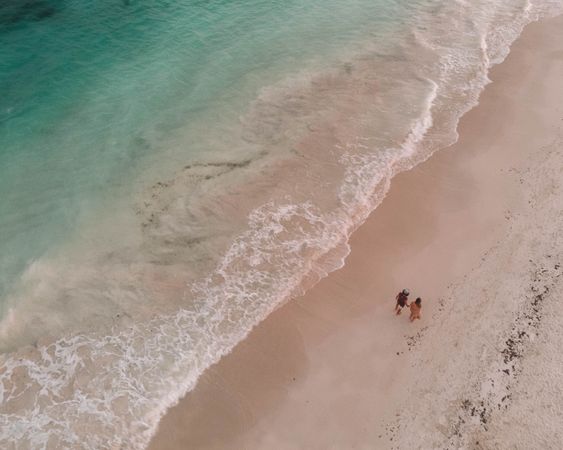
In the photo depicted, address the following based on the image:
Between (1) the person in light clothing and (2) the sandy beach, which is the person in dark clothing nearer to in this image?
(1) the person in light clothing

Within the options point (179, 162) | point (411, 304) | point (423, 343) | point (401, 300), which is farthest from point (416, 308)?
point (179, 162)

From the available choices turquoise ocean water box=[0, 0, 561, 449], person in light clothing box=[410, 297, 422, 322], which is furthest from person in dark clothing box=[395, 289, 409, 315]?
turquoise ocean water box=[0, 0, 561, 449]

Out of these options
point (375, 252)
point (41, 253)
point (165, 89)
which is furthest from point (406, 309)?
point (165, 89)

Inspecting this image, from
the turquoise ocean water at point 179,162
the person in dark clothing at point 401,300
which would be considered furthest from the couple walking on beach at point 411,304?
the turquoise ocean water at point 179,162

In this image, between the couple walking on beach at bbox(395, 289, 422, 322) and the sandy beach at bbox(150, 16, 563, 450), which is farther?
the couple walking on beach at bbox(395, 289, 422, 322)

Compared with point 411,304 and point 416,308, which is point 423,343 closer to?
point 416,308

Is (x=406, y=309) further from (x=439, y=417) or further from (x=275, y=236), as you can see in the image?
(x=275, y=236)
